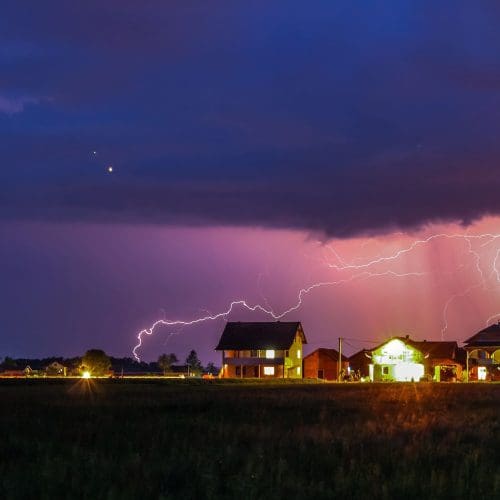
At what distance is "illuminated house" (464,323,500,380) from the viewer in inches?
4306

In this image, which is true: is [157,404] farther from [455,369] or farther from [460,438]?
[455,369]

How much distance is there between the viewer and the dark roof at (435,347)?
114 meters

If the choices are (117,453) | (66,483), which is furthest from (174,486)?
(117,453)

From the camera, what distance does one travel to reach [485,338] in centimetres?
11231

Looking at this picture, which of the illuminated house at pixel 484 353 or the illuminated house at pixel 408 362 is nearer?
the illuminated house at pixel 484 353

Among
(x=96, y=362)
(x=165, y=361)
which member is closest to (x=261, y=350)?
(x=96, y=362)

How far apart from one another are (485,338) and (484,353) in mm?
2083

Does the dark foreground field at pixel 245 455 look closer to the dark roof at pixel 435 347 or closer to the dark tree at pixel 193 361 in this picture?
the dark roof at pixel 435 347

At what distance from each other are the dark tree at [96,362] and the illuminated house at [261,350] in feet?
57.3

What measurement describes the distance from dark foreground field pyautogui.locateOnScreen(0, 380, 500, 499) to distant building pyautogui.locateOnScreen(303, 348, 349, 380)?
96.0 meters

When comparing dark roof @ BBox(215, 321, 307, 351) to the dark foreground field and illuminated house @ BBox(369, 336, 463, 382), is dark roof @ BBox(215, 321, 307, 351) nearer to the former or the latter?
illuminated house @ BBox(369, 336, 463, 382)

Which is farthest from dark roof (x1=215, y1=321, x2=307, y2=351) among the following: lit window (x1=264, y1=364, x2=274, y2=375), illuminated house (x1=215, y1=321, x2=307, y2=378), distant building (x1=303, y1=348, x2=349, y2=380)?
distant building (x1=303, y1=348, x2=349, y2=380)

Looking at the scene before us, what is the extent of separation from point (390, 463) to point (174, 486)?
148 inches

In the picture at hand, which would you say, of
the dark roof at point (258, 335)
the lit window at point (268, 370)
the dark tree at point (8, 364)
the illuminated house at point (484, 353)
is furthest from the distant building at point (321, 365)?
the dark tree at point (8, 364)
